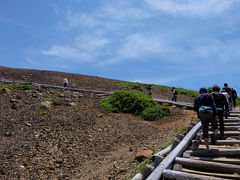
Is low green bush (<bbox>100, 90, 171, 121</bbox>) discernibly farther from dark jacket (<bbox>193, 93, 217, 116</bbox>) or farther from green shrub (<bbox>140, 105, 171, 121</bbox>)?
dark jacket (<bbox>193, 93, 217, 116</bbox>)

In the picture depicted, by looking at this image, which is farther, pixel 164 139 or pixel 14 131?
pixel 14 131

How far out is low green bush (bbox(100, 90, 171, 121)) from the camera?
44.2 ft

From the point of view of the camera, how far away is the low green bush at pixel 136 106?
1348 cm

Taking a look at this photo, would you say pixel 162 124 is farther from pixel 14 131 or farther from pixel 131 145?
pixel 14 131

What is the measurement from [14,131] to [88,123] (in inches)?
134

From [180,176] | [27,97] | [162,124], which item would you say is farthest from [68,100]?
[180,176]

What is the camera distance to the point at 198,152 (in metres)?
5.73

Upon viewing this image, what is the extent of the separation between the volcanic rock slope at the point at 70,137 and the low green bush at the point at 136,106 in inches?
20.8

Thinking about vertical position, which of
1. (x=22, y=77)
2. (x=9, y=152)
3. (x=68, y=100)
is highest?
(x=22, y=77)

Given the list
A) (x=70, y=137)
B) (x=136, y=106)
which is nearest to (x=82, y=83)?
(x=136, y=106)

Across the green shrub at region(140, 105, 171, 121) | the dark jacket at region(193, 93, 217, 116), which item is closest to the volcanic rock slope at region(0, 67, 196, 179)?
the green shrub at region(140, 105, 171, 121)

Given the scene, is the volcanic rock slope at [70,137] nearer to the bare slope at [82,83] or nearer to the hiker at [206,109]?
the hiker at [206,109]

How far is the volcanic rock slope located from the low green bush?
1.73 feet

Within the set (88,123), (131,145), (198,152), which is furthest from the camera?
(88,123)
